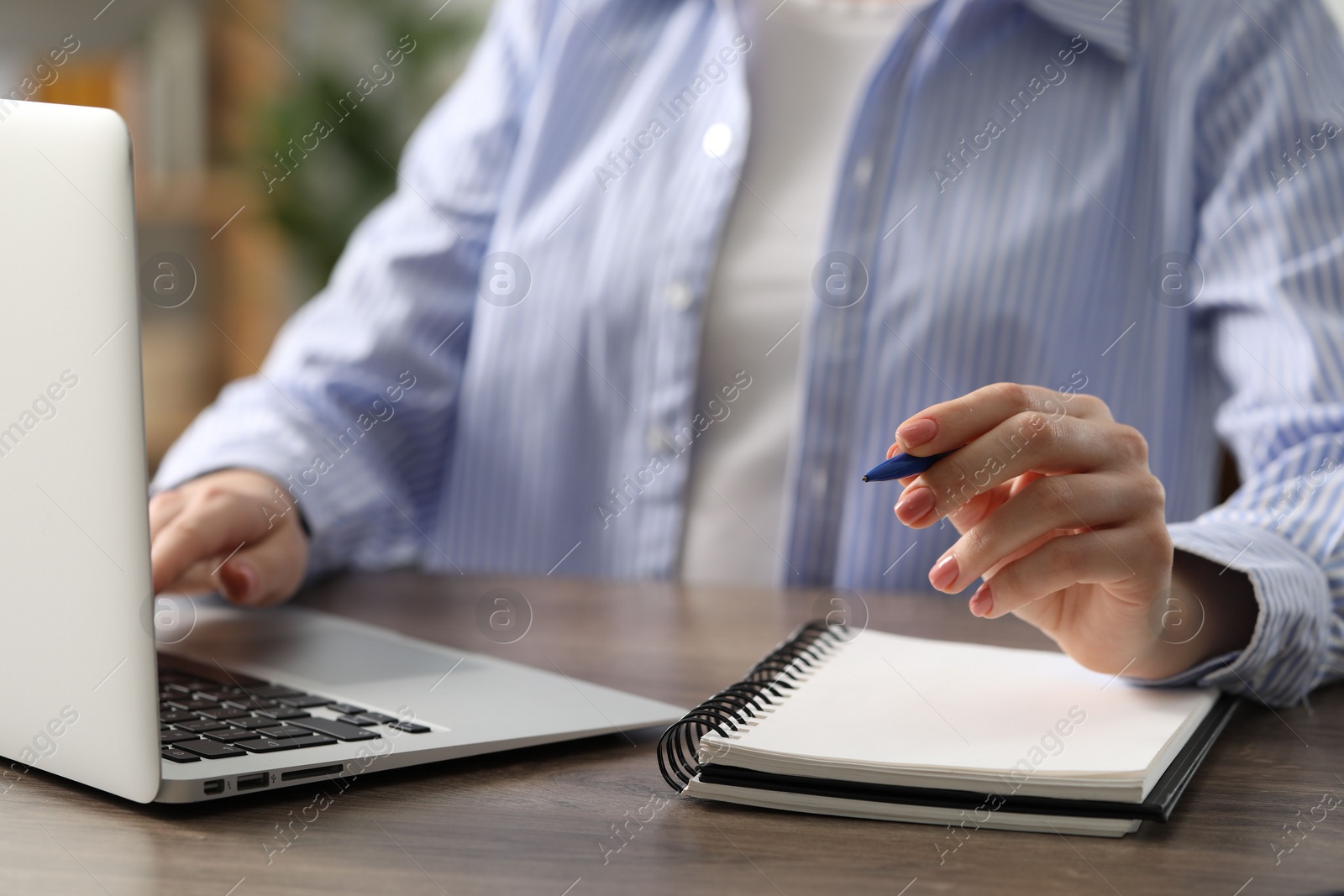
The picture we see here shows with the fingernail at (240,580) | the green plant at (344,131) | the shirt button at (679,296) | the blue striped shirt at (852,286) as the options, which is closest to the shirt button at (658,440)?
the blue striped shirt at (852,286)

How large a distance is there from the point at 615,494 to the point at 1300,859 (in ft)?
2.60

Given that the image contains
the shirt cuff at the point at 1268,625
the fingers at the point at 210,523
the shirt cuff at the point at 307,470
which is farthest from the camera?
the shirt cuff at the point at 307,470

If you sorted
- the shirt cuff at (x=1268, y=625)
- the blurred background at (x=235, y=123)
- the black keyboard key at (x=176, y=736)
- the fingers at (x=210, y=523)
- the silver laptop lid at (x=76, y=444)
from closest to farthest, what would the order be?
the silver laptop lid at (x=76, y=444) < the black keyboard key at (x=176, y=736) < the shirt cuff at (x=1268, y=625) < the fingers at (x=210, y=523) < the blurred background at (x=235, y=123)

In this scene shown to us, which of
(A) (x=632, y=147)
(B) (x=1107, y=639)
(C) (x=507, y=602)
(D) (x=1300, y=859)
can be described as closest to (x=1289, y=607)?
(B) (x=1107, y=639)

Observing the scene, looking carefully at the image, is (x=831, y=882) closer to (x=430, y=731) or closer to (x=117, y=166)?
(x=430, y=731)

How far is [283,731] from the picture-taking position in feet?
1.76

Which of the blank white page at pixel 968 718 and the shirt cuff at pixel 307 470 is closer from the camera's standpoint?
the blank white page at pixel 968 718

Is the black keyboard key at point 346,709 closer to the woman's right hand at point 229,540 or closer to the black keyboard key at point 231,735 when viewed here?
the black keyboard key at point 231,735

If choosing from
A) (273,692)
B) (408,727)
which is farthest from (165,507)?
(408,727)

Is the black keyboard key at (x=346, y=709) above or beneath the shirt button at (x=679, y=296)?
beneath

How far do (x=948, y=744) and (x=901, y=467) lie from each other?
4.7 inches

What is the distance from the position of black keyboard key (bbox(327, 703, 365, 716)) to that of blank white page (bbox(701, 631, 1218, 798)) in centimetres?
18

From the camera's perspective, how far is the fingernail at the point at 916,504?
0.53 m

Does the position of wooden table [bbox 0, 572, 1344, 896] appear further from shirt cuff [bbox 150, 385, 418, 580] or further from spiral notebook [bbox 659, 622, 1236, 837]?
shirt cuff [bbox 150, 385, 418, 580]
